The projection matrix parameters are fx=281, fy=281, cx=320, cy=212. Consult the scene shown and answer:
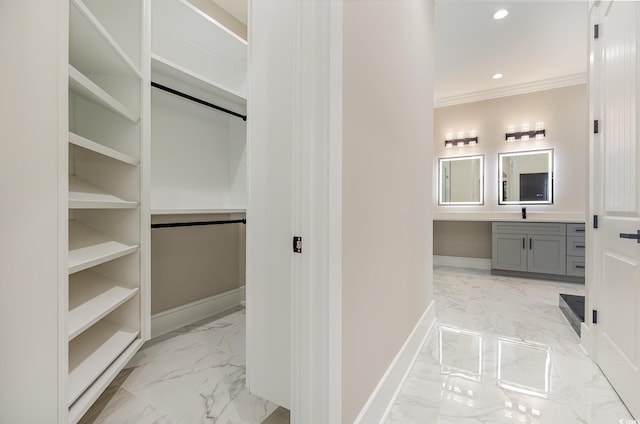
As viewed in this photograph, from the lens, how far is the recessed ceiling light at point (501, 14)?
2.80m

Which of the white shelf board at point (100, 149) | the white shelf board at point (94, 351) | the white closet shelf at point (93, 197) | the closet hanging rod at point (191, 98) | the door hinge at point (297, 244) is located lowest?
the white shelf board at point (94, 351)

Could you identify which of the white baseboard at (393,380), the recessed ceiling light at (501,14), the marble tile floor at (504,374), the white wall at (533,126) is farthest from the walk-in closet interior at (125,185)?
the white wall at (533,126)

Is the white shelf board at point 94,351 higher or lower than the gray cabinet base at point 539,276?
higher

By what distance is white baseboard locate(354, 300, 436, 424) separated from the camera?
1.21 metres

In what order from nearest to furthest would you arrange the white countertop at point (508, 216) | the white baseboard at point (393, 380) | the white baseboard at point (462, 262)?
the white baseboard at point (393, 380) < the white countertop at point (508, 216) < the white baseboard at point (462, 262)

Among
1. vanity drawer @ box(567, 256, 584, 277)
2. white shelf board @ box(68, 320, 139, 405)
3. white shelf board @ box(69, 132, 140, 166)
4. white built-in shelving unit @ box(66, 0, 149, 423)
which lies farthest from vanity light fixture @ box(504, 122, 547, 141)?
white shelf board @ box(68, 320, 139, 405)

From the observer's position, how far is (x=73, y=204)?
113 centimetres

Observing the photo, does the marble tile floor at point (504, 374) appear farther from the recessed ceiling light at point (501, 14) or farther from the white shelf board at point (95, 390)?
the recessed ceiling light at point (501, 14)

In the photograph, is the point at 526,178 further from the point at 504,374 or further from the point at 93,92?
the point at 93,92

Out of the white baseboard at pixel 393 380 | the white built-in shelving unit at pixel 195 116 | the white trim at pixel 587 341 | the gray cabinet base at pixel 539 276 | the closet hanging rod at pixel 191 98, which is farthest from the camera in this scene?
the gray cabinet base at pixel 539 276

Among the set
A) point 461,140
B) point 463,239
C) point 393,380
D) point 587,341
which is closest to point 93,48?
point 393,380

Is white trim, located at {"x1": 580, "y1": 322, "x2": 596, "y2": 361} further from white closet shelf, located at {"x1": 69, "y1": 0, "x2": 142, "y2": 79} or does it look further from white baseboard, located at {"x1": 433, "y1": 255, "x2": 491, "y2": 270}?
white closet shelf, located at {"x1": 69, "y1": 0, "x2": 142, "y2": 79}

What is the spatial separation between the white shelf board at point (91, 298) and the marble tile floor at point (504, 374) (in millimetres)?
1427

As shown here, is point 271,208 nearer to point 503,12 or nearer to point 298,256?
point 298,256
